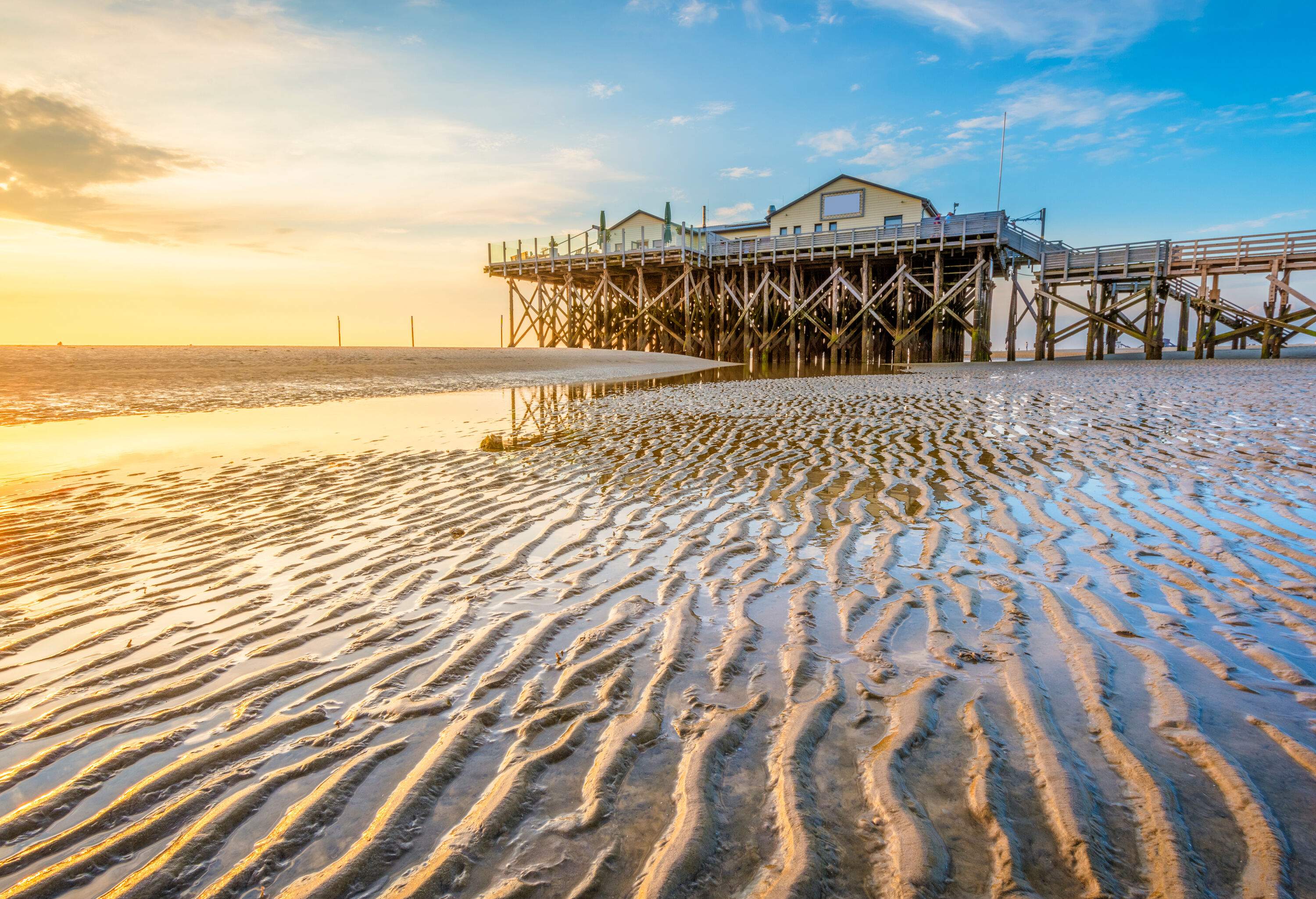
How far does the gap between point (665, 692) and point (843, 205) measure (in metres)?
40.9

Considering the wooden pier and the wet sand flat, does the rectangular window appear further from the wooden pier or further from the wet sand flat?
the wet sand flat

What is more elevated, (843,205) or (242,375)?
(843,205)

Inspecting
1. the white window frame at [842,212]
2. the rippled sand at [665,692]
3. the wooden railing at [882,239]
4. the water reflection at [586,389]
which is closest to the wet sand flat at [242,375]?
the water reflection at [586,389]

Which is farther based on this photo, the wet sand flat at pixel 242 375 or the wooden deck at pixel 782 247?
the wooden deck at pixel 782 247

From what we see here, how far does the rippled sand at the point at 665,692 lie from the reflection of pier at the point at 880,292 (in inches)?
1010

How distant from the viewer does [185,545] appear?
14.3ft

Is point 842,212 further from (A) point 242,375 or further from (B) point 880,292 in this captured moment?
(A) point 242,375

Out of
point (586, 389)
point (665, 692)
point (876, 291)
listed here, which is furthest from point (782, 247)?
point (665, 692)

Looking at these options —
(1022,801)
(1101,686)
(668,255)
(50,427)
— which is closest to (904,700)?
(1022,801)

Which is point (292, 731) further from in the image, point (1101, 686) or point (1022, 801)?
point (1101, 686)

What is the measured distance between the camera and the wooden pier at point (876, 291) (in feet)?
87.5

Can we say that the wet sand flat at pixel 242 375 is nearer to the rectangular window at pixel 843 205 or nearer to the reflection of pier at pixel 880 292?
the reflection of pier at pixel 880 292

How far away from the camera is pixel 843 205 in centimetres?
3931

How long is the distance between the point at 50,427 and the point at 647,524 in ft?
32.1
